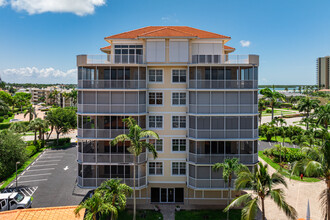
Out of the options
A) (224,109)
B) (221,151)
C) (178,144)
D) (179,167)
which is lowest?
(179,167)

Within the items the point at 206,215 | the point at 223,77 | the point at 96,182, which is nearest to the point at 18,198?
the point at 96,182

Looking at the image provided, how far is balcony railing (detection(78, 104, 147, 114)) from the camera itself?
23059 mm

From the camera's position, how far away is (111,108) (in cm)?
2311

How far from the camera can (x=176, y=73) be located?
2419cm

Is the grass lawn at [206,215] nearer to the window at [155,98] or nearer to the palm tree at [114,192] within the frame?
the palm tree at [114,192]

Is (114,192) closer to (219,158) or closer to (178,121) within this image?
(178,121)

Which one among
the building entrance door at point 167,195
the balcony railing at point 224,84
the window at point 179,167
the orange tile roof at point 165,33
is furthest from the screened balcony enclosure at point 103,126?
the orange tile roof at point 165,33

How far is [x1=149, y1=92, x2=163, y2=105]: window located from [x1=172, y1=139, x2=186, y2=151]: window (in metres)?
4.32

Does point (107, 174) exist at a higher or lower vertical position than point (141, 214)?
higher

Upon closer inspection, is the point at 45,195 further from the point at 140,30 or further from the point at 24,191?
the point at 140,30

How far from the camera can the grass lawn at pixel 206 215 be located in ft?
74.4

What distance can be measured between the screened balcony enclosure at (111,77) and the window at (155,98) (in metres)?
1.30

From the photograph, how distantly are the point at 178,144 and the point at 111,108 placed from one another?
7.84m

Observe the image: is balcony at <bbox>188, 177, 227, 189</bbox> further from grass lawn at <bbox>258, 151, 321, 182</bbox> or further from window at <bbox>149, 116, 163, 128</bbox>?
grass lawn at <bbox>258, 151, 321, 182</bbox>
